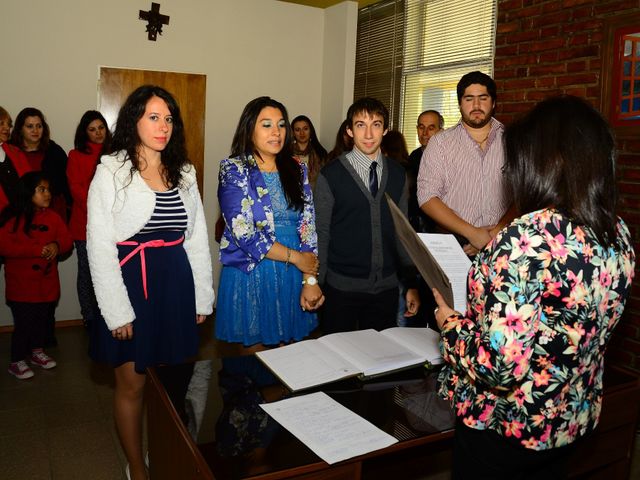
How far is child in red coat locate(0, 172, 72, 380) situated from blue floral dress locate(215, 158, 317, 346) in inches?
70.8

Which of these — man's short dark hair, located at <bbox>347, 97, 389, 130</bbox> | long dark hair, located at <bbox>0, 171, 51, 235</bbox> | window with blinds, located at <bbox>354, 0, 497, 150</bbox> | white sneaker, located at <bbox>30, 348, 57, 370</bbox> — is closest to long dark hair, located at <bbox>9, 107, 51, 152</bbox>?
long dark hair, located at <bbox>0, 171, 51, 235</bbox>

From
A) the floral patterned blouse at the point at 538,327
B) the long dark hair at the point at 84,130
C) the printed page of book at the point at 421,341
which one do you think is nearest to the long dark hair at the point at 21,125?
the long dark hair at the point at 84,130

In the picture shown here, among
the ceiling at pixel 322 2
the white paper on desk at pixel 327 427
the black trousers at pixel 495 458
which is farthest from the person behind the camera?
the ceiling at pixel 322 2

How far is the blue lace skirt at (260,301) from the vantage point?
2387 mm

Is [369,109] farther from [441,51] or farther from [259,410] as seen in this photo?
[441,51]

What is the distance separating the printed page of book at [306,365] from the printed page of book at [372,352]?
0.03 meters

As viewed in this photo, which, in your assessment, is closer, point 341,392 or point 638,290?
point 341,392

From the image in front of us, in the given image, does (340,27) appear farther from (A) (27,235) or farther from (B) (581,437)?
(B) (581,437)

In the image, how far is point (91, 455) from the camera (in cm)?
271

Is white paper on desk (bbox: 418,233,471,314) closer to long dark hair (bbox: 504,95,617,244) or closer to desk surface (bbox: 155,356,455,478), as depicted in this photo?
desk surface (bbox: 155,356,455,478)

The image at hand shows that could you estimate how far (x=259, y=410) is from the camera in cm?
151

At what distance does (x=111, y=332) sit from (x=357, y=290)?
1.02m

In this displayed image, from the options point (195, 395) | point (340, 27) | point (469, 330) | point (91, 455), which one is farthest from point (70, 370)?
point (340, 27)

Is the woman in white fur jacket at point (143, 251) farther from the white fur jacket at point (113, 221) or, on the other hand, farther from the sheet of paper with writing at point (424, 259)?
the sheet of paper with writing at point (424, 259)
